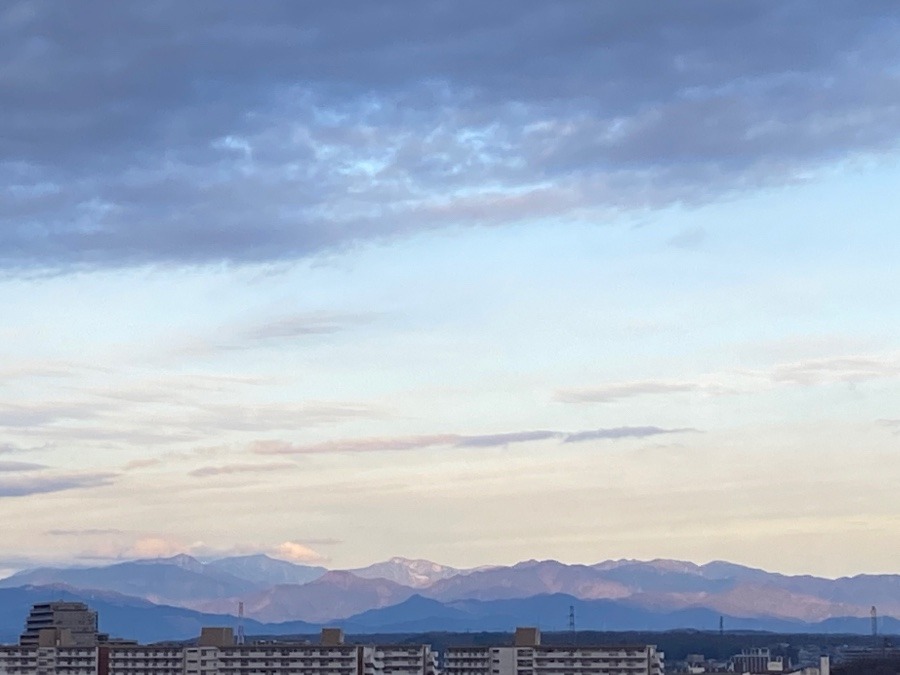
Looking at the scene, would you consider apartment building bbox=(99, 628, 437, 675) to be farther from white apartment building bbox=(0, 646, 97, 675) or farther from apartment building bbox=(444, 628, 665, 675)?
apartment building bbox=(444, 628, 665, 675)

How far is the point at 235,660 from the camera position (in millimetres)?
160750

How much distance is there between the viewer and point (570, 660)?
156m

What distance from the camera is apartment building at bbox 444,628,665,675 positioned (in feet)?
511

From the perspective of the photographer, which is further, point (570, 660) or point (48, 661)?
point (48, 661)

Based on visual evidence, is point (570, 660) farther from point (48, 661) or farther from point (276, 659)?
point (48, 661)

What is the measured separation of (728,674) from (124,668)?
61899 mm

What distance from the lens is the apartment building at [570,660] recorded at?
511ft

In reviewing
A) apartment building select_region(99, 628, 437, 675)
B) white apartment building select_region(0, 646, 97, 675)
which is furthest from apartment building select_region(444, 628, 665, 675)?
white apartment building select_region(0, 646, 97, 675)

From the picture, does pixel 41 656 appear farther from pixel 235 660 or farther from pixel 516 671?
pixel 516 671

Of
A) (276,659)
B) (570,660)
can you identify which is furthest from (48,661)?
(570,660)

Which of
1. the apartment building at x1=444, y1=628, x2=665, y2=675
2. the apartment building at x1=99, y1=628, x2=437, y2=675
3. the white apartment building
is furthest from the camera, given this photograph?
the white apartment building

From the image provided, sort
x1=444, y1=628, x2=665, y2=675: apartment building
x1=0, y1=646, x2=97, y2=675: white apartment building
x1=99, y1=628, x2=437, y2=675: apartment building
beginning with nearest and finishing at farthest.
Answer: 1. x1=444, y1=628, x2=665, y2=675: apartment building
2. x1=99, y1=628, x2=437, y2=675: apartment building
3. x1=0, y1=646, x2=97, y2=675: white apartment building

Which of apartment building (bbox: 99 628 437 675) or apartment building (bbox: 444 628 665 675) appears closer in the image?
apartment building (bbox: 444 628 665 675)

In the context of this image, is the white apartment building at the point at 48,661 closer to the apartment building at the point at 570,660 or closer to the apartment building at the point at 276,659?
the apartment building at the point at 276,659
